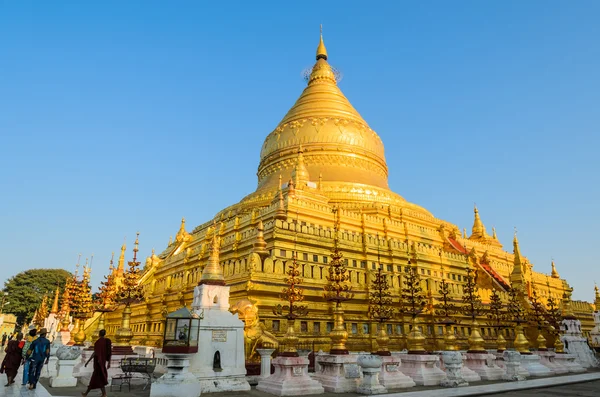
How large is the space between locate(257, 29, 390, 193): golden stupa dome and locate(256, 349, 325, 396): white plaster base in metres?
25.4

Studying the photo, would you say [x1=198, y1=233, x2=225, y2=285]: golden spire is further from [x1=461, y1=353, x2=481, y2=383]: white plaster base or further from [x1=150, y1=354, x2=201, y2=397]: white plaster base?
[x1=461, y1=353, x2=481, y2=383]: white plaster base

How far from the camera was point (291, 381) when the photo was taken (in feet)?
41.7

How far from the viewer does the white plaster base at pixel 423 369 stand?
15312 millimetres

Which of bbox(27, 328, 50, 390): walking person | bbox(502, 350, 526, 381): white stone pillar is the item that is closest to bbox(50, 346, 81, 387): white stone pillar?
bbox(27, 328, 50, 390): walking person

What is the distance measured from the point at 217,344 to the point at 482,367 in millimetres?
11491

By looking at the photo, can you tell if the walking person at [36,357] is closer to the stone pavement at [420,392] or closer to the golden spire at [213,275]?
the stone pavement at [420,392]

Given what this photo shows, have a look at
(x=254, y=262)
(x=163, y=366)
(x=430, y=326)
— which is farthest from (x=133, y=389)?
(x=430, y=326)

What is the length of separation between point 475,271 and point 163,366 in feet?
86.2

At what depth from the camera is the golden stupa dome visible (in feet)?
134

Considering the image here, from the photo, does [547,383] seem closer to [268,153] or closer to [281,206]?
[281,206]

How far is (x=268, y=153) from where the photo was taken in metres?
45.8

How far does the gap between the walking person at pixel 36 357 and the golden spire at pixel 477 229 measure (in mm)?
44809

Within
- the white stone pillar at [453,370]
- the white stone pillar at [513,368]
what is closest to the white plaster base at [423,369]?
the white stone pillar at [453,370]

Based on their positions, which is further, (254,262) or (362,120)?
(362,120)
